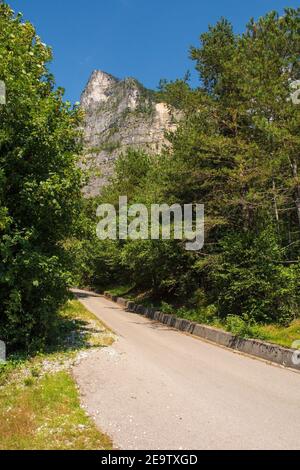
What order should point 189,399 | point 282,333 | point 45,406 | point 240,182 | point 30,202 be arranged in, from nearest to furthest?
point 45,406, point 189,399, point 30,202, point 282,333, point 240,182

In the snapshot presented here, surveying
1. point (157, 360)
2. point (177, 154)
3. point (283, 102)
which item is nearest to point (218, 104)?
point (177, 154)

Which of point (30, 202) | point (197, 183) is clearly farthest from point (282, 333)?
point (197, 183)

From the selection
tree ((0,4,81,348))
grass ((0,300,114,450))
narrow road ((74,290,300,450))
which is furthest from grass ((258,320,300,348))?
tree ((0,4,81,348))

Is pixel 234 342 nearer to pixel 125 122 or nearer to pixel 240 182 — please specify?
pixel 240 182

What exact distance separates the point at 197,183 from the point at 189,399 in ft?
51.1

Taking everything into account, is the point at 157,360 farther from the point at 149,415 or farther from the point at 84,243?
the point at 149,415

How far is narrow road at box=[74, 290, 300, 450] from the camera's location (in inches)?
268

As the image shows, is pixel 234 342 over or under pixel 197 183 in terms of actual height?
under

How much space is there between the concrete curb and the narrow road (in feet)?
1.58

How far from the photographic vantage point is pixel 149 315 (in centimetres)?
2888

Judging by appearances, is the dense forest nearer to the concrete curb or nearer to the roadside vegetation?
the roadside vegetation

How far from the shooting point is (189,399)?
9.05 m

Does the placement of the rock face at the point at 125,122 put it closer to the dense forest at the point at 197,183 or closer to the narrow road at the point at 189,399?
the dense forest at the point at 197,183

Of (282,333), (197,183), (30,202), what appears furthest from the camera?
(197,183)
